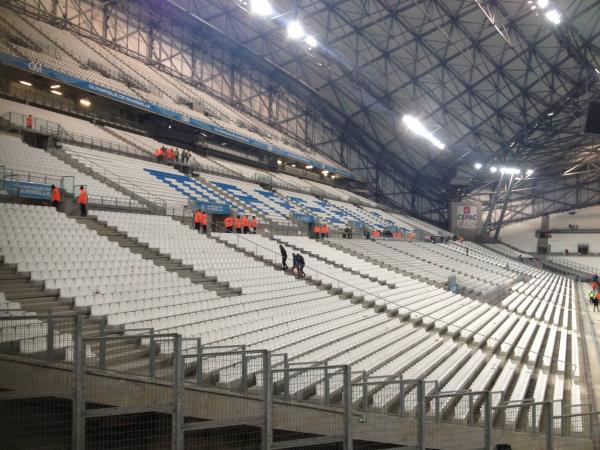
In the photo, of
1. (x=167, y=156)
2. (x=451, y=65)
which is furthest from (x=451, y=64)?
(x=167, y=156)

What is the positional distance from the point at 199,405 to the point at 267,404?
928mm

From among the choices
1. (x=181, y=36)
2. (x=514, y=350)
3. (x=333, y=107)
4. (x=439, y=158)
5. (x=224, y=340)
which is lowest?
(x=514, y=350)

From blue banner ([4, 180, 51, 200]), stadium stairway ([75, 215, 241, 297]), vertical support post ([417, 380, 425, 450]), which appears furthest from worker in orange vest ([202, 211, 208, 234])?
vertical support post ([417, 380, 425, 450])

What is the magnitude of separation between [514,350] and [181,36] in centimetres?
3421

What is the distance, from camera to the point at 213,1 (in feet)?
113

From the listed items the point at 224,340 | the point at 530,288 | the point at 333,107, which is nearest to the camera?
the point at 224,340

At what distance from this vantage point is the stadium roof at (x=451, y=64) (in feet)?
89.6

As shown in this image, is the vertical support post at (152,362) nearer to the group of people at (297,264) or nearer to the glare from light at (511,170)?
the group of people at (297,264)

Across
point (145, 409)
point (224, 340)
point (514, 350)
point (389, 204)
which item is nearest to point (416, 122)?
point (389, 204)

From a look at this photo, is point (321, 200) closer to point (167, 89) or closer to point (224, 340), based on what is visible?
point (167, 89)

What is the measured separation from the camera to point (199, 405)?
5414 mm

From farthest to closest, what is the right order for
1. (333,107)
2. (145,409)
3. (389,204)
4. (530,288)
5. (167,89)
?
1. (389,204)
2. (333,107)
3. (167,89)
4. (530,288)
5. (145,409)

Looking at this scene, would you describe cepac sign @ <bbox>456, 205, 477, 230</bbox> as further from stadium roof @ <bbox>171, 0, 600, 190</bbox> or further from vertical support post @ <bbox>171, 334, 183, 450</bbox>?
vertical support post @ <bbox>171, 334, 183, 450</bbox>

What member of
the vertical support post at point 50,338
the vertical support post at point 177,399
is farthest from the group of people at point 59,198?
the vertical support post at point 177,399
